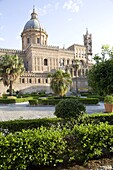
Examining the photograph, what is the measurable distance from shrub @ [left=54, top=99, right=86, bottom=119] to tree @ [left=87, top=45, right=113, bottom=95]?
15.0 feet

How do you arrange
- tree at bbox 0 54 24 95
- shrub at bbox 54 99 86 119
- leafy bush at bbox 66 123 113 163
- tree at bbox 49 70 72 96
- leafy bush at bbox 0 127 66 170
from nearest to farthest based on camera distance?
leafy bush at bbox 0 127 66 170, leafy bush at bbox 66 123 113 163, shrub at bbox 54 99 86 119, tree at bbox 49 70 72 96, tree at bbox 0 54 24 95

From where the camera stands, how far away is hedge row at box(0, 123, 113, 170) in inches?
204

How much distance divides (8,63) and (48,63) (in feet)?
112

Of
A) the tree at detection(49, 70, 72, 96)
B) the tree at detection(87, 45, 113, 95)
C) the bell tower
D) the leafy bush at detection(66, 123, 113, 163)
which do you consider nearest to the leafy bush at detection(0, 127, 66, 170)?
the leafy bush at detection(66, 123, 113, 163)

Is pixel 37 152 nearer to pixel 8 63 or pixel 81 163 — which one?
pixel 81 163

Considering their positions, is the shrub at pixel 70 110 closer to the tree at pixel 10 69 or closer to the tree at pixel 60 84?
the tree at pixel 60 84

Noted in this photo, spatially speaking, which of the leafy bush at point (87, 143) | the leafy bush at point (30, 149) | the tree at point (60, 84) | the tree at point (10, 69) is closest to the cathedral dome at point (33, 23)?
the tree at point (10, 69)

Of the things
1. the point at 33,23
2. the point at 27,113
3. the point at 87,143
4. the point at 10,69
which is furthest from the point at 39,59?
the point at 87,143

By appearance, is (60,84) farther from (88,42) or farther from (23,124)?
(88,42)

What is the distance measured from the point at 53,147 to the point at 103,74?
976cm

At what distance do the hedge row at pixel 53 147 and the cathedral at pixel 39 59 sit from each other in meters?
55.2

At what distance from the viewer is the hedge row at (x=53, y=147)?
17.0ft

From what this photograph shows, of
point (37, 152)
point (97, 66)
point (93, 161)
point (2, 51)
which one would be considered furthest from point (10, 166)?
point (2, 51)

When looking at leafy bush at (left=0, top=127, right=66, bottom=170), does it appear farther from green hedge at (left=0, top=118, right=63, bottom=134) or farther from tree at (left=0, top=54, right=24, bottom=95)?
tree at (left=0, top=54, right=24, bottom=95)
